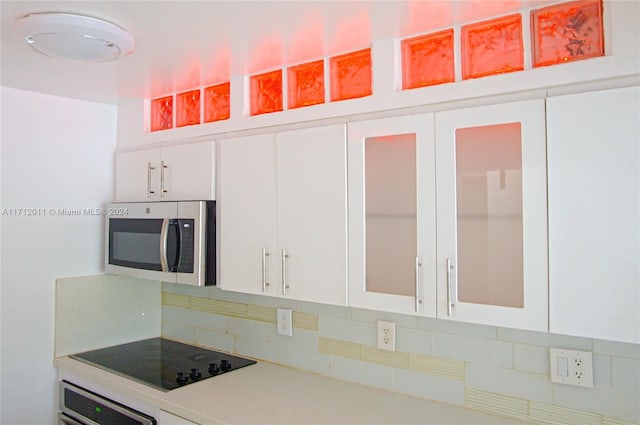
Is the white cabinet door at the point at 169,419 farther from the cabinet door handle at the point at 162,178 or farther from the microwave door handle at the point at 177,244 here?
the cabinet door handle at the point at 162,178

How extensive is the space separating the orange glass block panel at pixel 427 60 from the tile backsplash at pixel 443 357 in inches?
35.6

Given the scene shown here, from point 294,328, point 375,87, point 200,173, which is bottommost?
point 294,328

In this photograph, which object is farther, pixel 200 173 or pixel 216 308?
pixel 216 308

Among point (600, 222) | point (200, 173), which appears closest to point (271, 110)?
point (200, 173)

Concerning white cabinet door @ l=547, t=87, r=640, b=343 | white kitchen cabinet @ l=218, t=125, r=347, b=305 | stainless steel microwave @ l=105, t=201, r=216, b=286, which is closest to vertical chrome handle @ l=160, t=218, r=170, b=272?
stainless steel microwave @ l=105, t=201, r=216, b=286

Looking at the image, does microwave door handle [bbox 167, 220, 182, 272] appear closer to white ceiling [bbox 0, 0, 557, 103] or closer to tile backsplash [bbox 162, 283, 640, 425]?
tile backsplash [bbox 162, 283, 640, 425]

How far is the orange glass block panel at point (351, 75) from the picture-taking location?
71.2 inches

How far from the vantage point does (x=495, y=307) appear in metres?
1.46

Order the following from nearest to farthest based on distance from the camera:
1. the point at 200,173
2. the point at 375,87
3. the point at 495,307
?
1. the point at 495,307
2. the point at 375,87
3. the point at 200,173

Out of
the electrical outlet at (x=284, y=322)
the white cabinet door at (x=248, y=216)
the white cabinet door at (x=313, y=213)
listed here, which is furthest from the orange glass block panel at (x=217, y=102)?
the electrical outlet at (x=284, y=322)

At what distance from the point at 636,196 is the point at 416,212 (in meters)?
0.62

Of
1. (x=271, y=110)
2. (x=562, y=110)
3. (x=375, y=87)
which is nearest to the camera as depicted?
(x=562, y=110)

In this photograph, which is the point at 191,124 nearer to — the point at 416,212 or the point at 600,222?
the point at 416,212

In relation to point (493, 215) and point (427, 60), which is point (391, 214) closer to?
point (493, 215)
